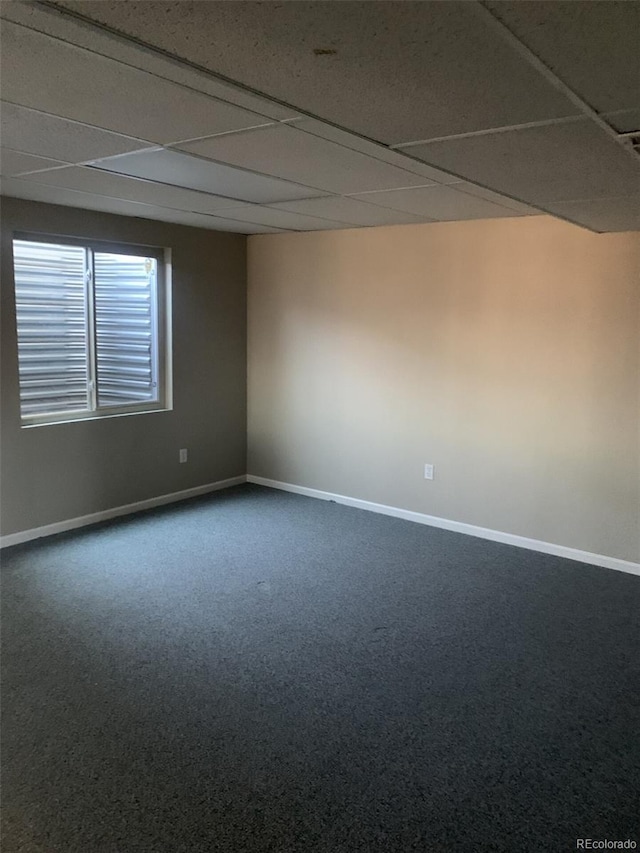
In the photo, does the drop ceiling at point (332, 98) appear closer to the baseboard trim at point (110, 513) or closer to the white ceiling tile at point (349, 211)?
the white ceiling tile at point (349, 211)

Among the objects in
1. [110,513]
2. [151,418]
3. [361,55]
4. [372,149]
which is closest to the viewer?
[361,55]

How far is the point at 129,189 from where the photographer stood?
11.7ft

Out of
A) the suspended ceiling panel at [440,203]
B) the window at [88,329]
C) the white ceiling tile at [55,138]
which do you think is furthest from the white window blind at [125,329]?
the suspended ceiling panel at [440,203]

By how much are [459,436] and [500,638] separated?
5.89 feet

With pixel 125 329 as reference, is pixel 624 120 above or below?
above

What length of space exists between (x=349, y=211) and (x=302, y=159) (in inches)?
58.3

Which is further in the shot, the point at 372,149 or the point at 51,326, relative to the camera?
the point at 51,326

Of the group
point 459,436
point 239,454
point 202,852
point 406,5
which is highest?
point 406,5

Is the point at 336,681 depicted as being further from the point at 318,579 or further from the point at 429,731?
the point at 318,579

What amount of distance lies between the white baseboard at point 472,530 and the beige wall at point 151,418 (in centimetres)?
80

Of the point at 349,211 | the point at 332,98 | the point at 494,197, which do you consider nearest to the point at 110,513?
the point at 349,211

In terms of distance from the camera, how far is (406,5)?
4.29ft

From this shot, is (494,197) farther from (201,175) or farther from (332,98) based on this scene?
(332,98)

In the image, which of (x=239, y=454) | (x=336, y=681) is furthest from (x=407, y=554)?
(x=239, y=454)
